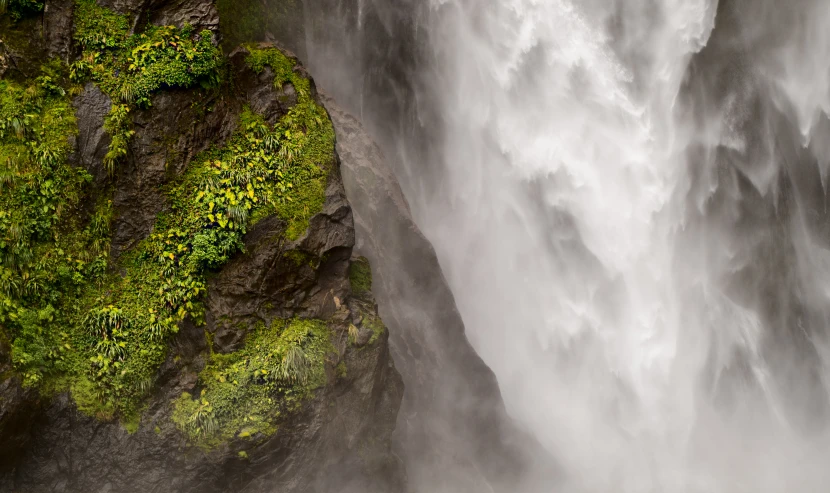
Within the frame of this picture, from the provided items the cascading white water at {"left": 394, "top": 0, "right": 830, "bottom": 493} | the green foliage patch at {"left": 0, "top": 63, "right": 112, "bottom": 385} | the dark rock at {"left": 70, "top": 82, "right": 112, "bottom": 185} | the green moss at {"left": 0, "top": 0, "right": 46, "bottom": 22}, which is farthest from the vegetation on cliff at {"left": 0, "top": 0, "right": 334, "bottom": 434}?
the cascading white water at {"left": 394, "top": 0, "right": 830, "bottom": 493}

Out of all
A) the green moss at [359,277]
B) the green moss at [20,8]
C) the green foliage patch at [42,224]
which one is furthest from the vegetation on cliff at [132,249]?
the green moss at [359,277]

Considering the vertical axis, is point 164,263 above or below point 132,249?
above

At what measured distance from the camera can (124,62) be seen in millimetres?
9352

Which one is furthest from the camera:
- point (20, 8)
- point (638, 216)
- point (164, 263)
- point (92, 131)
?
point (638, 216)

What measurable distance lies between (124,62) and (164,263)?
135 inches

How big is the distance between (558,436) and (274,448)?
9645 millimetres

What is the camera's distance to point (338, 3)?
1548cm

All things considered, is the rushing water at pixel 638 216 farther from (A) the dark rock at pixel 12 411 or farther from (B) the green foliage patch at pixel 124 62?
(A) the dark rock at pixel 12 411

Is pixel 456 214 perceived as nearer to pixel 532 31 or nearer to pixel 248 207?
pixel 532 31

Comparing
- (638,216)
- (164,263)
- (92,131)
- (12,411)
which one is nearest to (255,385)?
(164,263)

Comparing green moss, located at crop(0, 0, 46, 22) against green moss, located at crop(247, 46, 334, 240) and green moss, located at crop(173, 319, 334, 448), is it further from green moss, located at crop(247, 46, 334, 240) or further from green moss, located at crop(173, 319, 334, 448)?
green moss, located at crop(173, 319, 334, 448)

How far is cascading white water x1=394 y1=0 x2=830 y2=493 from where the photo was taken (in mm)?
16031

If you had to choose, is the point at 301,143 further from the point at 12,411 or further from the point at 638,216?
the point at 638,216

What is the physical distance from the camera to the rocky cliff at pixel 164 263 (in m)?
8.57
